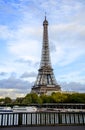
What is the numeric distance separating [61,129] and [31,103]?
209 ft

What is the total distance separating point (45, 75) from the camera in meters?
83.6

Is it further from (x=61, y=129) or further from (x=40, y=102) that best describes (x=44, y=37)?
(x=61, y=129)

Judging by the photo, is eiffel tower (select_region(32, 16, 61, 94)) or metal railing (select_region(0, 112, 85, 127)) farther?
eiffel tower (select_region(32, 16, 61, 94))

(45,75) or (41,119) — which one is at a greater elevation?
(45,75)

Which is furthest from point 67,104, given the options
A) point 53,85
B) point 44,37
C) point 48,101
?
point 44,37

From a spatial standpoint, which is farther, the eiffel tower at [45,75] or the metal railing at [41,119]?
the eiffel tower at [45,75]

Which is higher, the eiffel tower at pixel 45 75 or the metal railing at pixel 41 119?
the eiffel tower at pixel 45 75

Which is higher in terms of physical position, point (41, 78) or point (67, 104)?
point (41, 78)

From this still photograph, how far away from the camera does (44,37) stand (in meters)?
82.4

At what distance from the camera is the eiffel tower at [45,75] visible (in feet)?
270

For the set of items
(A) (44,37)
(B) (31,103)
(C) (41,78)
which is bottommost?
(B) (31,103)

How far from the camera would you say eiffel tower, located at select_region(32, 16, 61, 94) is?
82369 millimetres

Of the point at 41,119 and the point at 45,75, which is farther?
the point at 45,75

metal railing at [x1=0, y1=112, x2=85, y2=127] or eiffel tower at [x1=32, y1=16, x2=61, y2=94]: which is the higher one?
eiffel tower at [x1=32, y1=16, x2=61, y2=94]
